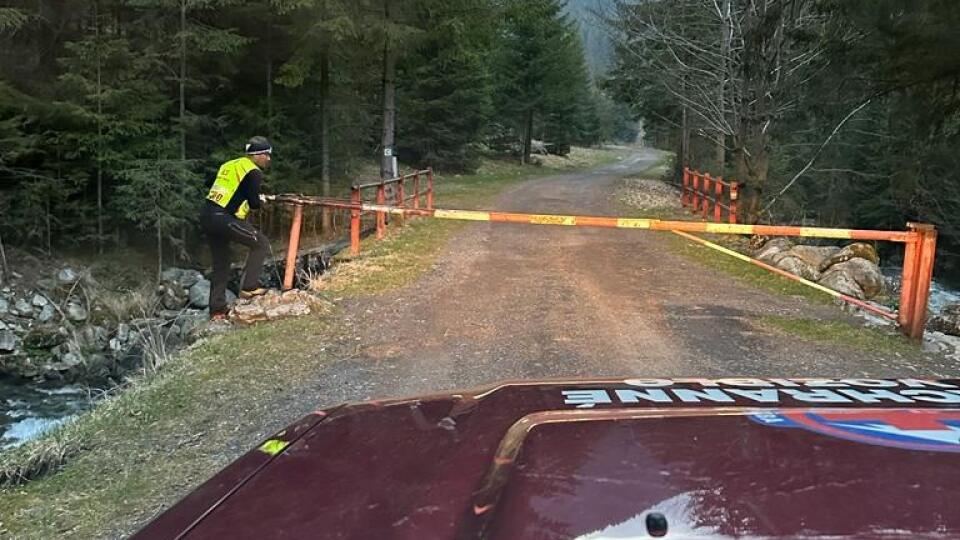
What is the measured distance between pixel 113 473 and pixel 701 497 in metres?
3.99

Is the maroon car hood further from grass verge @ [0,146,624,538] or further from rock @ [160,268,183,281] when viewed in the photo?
rock @ [160,268,183,281]

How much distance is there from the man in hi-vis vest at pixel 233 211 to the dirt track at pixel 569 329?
1370 mm

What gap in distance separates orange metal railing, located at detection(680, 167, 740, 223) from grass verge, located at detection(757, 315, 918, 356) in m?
6.88

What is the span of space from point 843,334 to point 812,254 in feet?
15.1

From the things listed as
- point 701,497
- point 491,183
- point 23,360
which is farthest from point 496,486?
point 491,183

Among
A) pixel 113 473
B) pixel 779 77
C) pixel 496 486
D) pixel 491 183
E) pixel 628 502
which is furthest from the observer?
pixel 491 183

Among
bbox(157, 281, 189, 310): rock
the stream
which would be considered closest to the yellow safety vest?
the stream

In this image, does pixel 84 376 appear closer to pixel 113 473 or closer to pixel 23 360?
pixel 23 360

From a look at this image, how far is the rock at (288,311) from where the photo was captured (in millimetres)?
8078

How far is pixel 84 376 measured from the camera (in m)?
10.7

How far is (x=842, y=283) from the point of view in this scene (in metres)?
10.6

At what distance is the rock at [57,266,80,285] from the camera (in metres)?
15.6

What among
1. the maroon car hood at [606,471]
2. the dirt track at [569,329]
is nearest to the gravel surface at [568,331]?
the dirt track at [569,329]

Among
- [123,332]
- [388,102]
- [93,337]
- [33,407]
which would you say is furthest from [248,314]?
[388,102]
